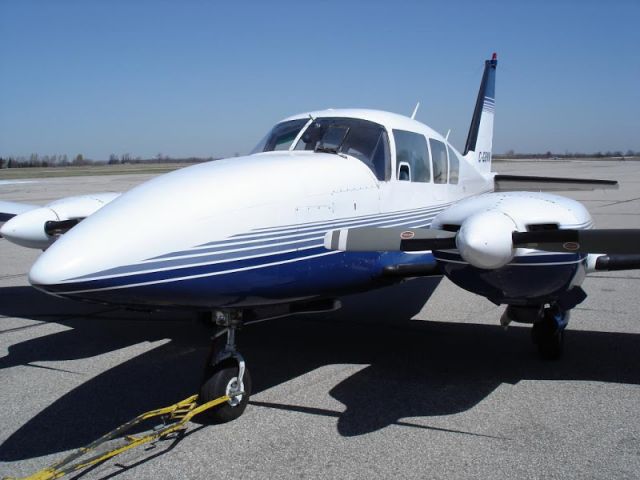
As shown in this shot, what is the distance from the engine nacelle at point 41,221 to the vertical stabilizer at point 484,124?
23.0 ft

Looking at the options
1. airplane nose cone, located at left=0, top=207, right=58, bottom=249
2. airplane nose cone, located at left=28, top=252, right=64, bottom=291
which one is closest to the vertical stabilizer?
airplane nose cone, located at left=0, top=207, right=58, bottom=249

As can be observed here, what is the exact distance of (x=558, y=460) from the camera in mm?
4270

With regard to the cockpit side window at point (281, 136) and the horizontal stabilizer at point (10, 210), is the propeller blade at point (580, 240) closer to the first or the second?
the cockpit side window at point (281, 136)

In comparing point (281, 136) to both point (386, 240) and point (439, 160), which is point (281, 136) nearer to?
point (386, 240)

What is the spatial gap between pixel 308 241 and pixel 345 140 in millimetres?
1520

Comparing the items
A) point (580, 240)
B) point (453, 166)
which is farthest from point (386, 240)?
point (453, 166)

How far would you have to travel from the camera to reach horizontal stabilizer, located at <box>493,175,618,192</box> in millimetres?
10367

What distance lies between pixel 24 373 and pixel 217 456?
2.90m

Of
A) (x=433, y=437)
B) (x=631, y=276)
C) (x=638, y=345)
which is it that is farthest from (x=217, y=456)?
(x=631, y=276)

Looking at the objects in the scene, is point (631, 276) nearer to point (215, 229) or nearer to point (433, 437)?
point (433, 437)

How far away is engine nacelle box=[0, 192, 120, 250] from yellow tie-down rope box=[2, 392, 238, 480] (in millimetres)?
3769

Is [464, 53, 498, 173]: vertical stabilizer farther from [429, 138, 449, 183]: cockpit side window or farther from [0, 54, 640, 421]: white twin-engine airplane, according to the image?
[0, 54, 640, 421]: white twin-engine airplane

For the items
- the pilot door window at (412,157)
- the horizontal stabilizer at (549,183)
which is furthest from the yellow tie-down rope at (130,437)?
the horizontal stabilizer at (549,183)

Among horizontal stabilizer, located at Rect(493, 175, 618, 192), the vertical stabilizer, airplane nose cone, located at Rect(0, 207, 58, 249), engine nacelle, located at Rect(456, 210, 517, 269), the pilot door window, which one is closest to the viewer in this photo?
engine nacelle, located at Rect(456, 210, 517, 269)
